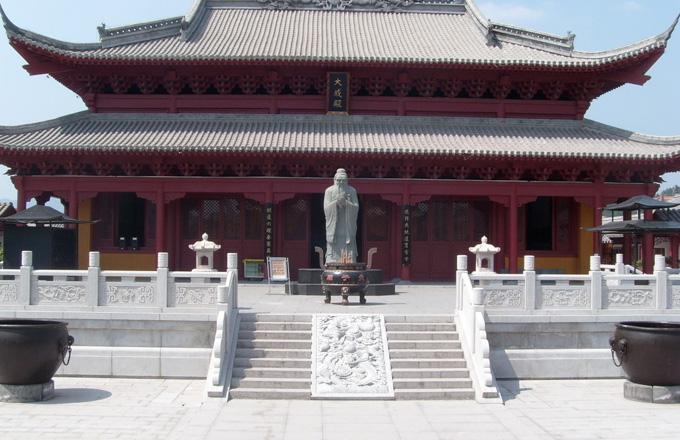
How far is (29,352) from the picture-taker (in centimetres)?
1225

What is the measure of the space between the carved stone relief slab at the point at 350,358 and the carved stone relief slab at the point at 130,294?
315cm

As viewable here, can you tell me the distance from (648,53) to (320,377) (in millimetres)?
17181

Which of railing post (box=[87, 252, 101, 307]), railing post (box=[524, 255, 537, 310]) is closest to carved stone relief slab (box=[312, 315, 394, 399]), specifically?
railing post (box=[524, 255, 537, 310])

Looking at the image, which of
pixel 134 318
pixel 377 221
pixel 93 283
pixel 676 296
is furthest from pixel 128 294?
pixel 377 221

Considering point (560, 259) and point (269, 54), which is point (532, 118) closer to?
point (560, 259)

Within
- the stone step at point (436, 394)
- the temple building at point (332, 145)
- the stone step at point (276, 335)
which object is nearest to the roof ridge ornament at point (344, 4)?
the temple building at point (332, 145)

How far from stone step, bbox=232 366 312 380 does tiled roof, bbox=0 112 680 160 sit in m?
10.4

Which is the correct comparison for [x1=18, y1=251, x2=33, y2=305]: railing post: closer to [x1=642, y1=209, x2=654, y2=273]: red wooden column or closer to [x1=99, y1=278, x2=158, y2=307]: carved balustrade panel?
[x1=99, y1=278, x2=158, y2=307]: carved balustrade panel

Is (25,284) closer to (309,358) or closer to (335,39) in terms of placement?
(309,358)

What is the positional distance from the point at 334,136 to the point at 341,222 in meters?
5.10

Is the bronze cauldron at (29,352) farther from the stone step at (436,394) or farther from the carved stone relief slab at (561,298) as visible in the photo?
the carved stone relief slab at (561,298)

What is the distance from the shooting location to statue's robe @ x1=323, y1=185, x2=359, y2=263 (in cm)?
1978

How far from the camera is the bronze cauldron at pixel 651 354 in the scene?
12.6m

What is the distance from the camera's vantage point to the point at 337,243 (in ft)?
65.5
